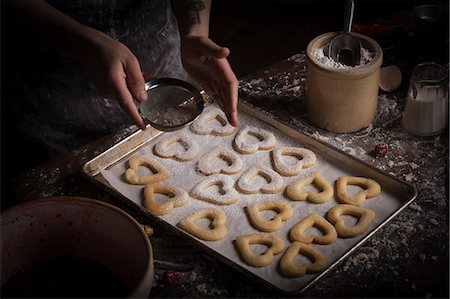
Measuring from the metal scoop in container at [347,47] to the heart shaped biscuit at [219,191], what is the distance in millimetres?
425

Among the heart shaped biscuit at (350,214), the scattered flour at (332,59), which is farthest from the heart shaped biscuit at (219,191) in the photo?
the scattered flour at (332,59)

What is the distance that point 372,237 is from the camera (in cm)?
152

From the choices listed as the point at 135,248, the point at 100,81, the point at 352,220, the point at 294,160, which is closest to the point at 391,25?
the point at 294,160

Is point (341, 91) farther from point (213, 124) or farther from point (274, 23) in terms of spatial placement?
point (274, 23)

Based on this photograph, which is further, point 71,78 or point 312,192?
point 71,78

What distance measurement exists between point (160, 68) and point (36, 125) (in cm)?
40

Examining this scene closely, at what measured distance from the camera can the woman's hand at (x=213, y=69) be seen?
1700 millimetres

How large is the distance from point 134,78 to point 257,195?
39 cm

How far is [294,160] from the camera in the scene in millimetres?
1766

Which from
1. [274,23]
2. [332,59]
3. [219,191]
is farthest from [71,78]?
[274,23]

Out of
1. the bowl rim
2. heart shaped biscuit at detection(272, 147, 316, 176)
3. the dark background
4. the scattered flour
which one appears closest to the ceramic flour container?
the scattered flour

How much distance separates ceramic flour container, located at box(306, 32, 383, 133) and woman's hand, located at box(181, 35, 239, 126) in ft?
0.69

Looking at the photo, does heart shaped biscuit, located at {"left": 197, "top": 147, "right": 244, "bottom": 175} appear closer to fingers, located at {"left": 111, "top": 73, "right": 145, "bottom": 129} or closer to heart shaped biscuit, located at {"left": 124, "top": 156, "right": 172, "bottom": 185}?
heart shaped biscuit, located at {"left": 124, "top": 156, "right": 172, "bottom": 185}

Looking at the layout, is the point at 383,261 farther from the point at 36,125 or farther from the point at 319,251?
the point at 36,125
